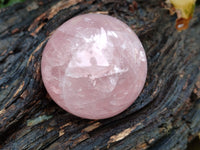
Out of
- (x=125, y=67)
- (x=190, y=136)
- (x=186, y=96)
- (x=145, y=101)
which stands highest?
(x=125, y=67)

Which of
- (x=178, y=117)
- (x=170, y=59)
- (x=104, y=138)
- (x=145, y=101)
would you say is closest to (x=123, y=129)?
(x=104, y=138)

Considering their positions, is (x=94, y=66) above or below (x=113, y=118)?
above

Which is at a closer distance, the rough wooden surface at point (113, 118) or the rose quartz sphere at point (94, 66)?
the rose quartz sphere at point (94, 66)

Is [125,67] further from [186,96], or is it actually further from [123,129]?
[186,96]

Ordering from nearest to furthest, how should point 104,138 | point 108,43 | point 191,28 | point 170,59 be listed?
point 108,43, point 104,138, point 170,59, point 191,28

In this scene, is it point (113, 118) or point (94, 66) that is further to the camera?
point (113, 118)
